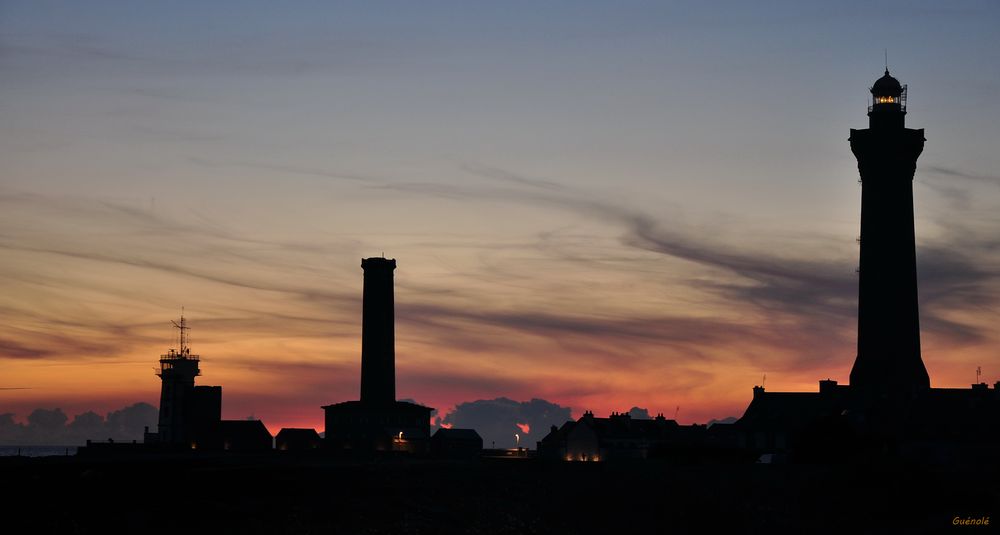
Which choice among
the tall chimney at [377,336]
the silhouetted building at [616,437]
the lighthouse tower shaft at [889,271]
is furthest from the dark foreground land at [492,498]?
the tall chimney at [377,336]

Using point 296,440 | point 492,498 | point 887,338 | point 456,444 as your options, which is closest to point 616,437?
point 456,444

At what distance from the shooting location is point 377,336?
6417 inches

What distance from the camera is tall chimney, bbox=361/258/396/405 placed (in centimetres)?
16325

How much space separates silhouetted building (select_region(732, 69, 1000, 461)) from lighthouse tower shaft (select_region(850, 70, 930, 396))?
0.09 meters

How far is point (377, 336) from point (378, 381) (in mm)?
6002

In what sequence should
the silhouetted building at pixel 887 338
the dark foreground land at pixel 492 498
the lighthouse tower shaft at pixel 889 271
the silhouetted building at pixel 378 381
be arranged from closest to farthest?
the dark foreground land at pixel 492 498, the silhouetted building at pixel 887 338, the lighthouse tower shaft at pixel 889 271, the silhouetted building at pixel 378 381

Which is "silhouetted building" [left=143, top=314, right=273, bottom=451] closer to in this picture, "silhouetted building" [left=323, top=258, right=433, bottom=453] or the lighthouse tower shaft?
"silhouetted building" [left=323, top=258, right=433, bottom=453]

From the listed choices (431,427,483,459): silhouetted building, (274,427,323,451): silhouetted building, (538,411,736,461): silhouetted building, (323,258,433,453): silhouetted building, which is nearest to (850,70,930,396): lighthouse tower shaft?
(538,411,736,461): silhouetted building

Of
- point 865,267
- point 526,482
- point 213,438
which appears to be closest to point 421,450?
point 213,438

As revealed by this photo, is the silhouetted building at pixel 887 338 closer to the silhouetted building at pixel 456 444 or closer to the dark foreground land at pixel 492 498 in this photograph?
the dark foreground land at pixel 492 498

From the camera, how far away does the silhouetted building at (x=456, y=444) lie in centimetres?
16100

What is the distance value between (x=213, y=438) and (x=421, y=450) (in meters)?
25.9

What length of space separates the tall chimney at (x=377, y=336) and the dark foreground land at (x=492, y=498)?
71108 millimetres

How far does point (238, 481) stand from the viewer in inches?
2726
